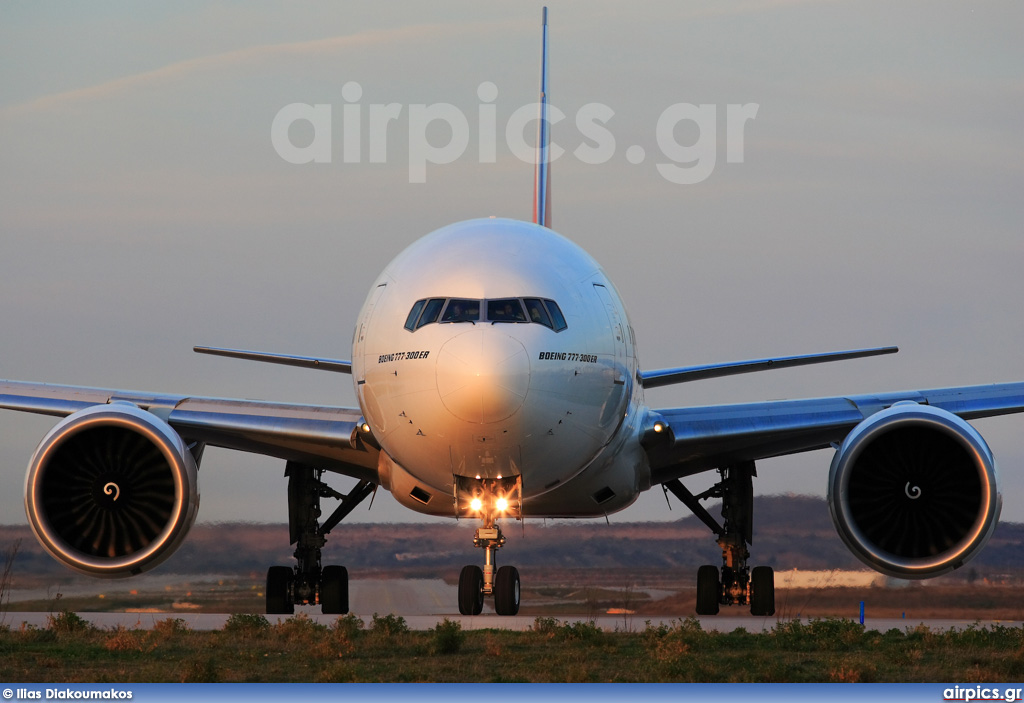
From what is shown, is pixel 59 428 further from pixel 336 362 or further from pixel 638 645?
pixel 638 645

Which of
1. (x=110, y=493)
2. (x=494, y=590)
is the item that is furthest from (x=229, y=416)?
(x=494, y=590)

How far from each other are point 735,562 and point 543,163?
6.98 metres

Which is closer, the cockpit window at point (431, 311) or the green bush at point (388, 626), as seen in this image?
the cockpit window at point (431, 311)

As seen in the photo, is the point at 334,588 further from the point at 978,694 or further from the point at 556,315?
the point at 978,694

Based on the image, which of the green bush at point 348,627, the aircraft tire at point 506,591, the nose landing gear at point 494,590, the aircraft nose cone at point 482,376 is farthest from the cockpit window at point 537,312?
the green bush at point 348,627

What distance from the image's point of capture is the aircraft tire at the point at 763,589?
21406 millimetres

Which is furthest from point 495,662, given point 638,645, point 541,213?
point 541,213

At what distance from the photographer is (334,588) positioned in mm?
21656

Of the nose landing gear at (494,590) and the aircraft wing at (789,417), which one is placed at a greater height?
the aircraft wing at (789,417)

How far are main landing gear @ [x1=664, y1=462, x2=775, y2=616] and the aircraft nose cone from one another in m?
8.45

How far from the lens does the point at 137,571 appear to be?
54.1 feet

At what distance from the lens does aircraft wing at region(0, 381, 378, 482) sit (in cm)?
1800

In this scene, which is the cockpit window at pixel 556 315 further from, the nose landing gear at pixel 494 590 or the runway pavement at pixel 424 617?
the runway pavement at pixel 424 617

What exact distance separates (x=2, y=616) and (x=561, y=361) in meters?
14.1
